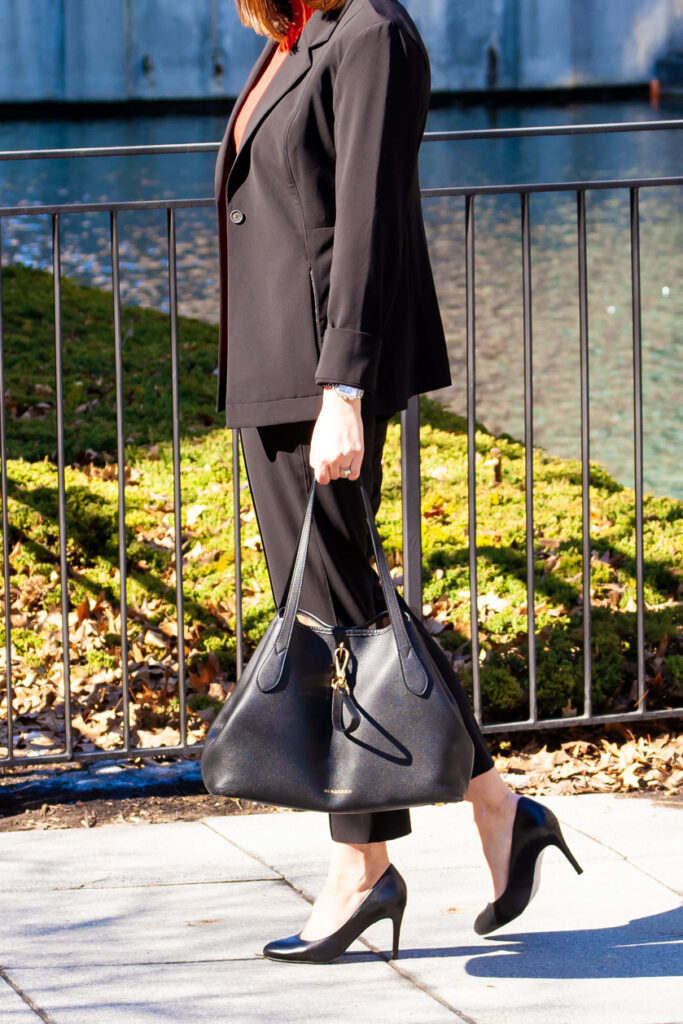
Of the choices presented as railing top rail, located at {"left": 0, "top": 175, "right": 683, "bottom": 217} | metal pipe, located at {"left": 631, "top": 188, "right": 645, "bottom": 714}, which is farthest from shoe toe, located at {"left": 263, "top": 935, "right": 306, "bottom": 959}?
railing top rail, located at {"left": 0, "top": 175, "right": 683, "bottom": 217}

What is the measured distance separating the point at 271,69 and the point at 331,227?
399mm

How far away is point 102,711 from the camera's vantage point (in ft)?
14.9

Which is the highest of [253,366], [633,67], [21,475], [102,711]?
[633,67]

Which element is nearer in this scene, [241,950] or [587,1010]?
[587,1010]

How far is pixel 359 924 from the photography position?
264cm

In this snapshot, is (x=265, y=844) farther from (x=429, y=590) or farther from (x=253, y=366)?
(x=429, y=590)

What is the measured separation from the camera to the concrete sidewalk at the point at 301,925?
2490mm

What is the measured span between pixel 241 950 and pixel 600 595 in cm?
264

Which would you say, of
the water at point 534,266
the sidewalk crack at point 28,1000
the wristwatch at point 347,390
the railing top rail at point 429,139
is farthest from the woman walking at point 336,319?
the water at point 534,266

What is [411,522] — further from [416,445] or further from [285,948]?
[285,948]

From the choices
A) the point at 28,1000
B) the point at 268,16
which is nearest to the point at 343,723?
the point at 28,1000

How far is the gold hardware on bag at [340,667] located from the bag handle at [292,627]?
0.32 ft

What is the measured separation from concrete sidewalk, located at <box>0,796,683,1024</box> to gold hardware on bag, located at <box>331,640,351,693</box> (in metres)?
0.63

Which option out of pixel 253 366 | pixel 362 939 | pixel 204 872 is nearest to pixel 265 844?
pixel 204 872
